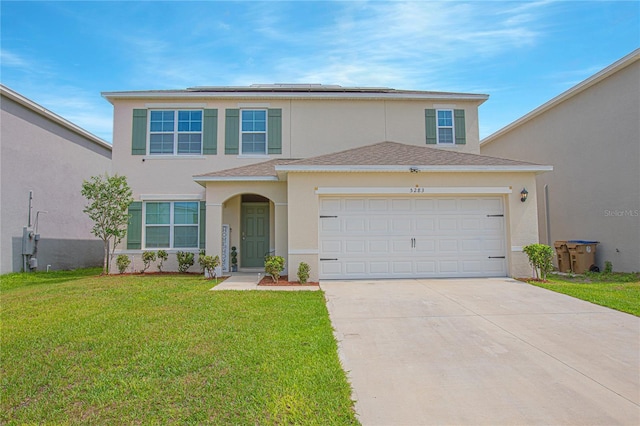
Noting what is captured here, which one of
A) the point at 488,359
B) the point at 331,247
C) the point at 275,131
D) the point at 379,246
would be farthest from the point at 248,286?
the point at 275,131

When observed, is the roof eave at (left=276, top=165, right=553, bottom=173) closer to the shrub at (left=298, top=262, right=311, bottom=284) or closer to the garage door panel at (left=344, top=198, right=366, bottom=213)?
the garage door panel at (left=344, top=198, right=366, bottom=213)

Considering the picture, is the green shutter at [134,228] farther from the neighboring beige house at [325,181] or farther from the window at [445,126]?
the window at [445,126]


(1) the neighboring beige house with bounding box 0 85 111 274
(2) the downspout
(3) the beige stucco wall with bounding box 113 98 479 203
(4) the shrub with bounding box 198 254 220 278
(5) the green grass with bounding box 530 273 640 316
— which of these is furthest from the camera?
(2) the downspout

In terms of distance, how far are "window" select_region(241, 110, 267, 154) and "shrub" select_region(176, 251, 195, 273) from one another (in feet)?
14.0

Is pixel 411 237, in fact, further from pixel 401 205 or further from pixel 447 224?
pixel 447 224

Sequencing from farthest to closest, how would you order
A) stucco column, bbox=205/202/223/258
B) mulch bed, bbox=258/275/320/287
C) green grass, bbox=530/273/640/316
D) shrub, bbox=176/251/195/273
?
shrub, bbox=176/251/195/273, stucco column, bbox=205/202/223/258, mulch bed, bbox=258/275/320/287, green grass, bbox=530/273/640/316

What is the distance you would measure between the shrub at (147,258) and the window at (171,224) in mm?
495

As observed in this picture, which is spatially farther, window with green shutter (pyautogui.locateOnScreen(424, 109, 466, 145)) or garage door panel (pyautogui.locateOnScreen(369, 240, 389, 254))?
window with green shutter (pyautogui.locateOnScreen(424, 109, 466, 145))

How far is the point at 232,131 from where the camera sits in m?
13.3

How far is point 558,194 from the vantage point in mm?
13938

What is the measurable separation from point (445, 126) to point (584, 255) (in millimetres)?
6507

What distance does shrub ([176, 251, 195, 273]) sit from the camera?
1202cm

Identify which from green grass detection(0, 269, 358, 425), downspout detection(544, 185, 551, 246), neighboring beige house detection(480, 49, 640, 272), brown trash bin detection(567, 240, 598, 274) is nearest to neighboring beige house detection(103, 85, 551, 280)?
brown trash bin detection(567, 240, 598, 274)

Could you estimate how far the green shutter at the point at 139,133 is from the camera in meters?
13.1
